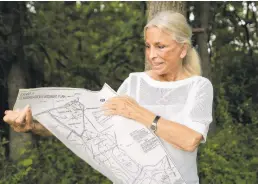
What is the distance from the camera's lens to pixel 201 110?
7.19 ft

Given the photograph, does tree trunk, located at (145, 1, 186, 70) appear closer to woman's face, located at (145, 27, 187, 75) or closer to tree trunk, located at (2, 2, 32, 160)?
tree trunk, located at (2, 2, 32, 160)

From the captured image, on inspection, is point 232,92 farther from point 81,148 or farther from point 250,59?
point 81,148

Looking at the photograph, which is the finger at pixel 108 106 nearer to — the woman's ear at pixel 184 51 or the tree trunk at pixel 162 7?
the woman's ear at pixel 184 51

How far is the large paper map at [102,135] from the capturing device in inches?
83.4

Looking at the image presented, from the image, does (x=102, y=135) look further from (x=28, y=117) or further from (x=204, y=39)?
(x=204, y=39)

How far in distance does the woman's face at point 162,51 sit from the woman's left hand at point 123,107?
22cm

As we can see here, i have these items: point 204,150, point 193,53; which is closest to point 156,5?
point 204,150

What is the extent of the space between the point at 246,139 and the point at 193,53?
Answer: 12.5 feet

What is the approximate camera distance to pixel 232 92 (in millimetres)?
7070

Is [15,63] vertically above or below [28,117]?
below

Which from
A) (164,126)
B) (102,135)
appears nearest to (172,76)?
(164,126)

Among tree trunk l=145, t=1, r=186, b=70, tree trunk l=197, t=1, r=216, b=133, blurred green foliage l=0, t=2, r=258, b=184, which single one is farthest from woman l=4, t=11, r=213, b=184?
tree trunk l=197, t=1, r=216, b=133

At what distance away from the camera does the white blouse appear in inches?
85.8

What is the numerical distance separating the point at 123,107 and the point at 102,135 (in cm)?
15
